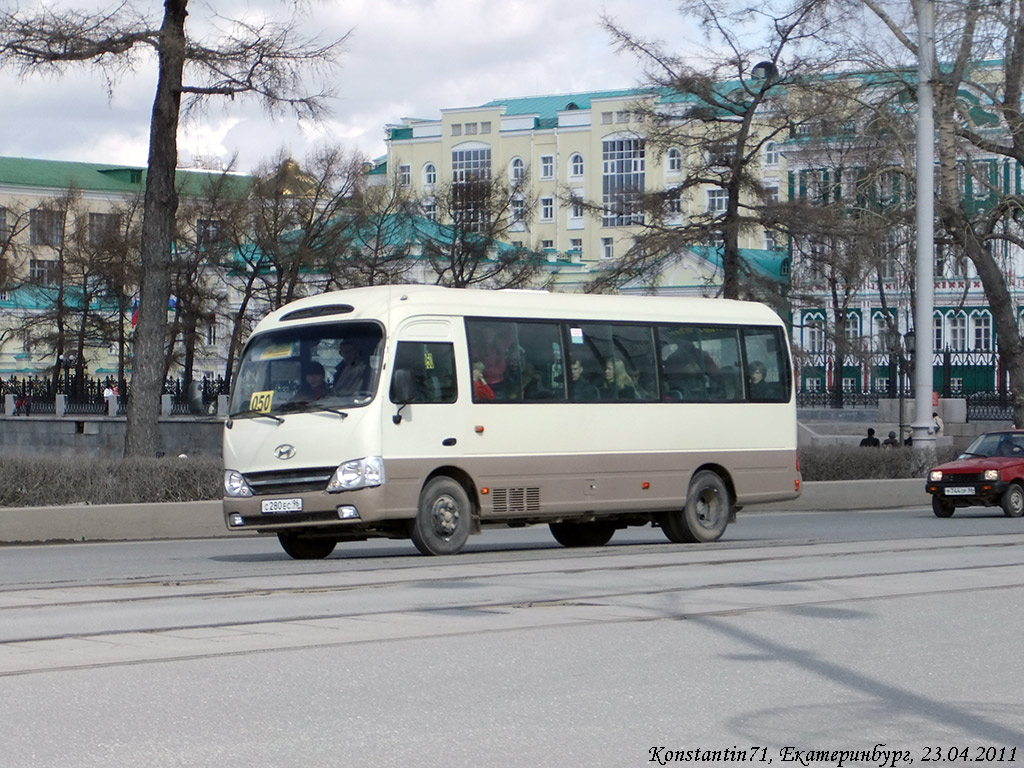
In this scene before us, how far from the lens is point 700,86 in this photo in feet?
100

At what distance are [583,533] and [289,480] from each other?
4657 mm

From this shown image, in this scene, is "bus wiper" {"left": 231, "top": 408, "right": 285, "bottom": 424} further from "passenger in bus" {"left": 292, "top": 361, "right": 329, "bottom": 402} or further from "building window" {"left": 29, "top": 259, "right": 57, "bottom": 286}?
"building window" {"left": 29, "top": 259, "right": 57, "bottom": 286}

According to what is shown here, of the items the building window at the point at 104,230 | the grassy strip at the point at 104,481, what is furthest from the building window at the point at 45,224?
the grassy strip at the point at 104,481

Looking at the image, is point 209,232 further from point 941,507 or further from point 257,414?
point 257,414

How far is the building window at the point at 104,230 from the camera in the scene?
67.2m

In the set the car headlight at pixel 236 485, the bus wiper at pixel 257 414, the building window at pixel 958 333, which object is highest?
the building window at pixel 958 333

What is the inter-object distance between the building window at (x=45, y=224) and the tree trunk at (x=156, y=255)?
49339mm

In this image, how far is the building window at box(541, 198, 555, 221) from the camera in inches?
4483

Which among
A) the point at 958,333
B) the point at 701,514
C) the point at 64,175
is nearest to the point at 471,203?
the point at 958,333

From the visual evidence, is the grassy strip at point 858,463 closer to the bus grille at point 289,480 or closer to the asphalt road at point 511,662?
the asphalt road at point 511,662

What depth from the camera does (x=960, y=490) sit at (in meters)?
25.9

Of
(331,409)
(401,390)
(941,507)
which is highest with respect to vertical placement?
(401,390)

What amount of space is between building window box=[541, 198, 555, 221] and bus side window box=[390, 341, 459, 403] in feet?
322

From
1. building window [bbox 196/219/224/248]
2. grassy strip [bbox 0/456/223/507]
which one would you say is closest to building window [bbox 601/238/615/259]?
building window [bbox 196/219/224/248]
